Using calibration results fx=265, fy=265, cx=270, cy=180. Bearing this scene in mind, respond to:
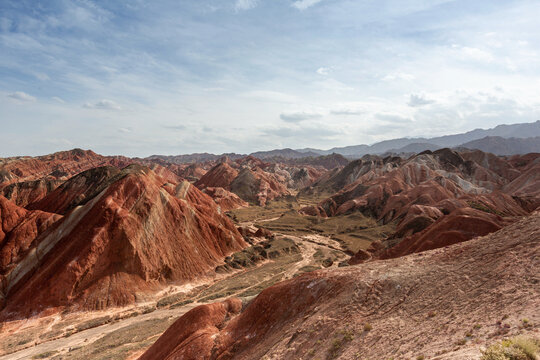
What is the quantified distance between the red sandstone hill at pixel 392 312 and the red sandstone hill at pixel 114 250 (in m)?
20.0

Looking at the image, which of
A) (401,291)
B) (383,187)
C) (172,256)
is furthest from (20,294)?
(383,187)

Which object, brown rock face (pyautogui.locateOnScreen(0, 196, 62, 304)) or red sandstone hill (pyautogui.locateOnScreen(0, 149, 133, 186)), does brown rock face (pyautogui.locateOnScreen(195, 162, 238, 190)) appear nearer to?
red sandstone hill (pyautogui.locateOnScreen(0, 149, 133, 186))

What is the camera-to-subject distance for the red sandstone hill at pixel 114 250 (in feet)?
118

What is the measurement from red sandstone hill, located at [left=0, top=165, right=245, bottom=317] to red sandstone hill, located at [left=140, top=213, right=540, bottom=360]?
20012 millimetres

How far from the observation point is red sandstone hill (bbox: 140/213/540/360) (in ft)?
35.7

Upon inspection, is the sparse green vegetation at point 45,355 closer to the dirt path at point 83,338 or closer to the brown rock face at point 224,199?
the dirt path at point 83,338

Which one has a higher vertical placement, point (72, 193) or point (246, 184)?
point (72, 193)

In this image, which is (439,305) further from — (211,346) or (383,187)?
(383,187)

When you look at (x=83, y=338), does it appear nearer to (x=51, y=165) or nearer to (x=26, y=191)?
(x=26, y=191)

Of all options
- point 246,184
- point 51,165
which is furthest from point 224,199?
point 51,165

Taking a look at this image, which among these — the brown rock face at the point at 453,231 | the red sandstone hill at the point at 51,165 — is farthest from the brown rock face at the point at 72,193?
the red sandstone hill at the point at 51,165

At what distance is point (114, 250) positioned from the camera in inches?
1587

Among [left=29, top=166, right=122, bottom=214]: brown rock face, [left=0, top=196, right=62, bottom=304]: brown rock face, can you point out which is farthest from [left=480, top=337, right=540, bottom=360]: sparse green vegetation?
[left=29, top=166, right=122, bottom=214]: brown rock face

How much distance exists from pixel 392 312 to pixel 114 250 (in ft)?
131
